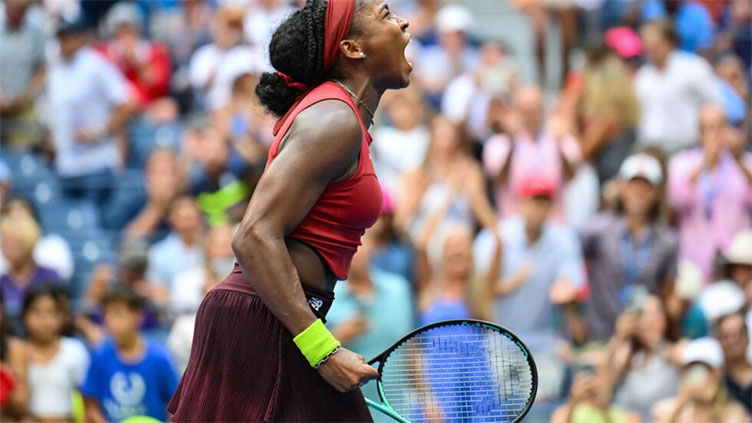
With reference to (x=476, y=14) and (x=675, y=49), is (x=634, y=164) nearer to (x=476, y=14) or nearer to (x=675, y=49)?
(x=675, y=49)

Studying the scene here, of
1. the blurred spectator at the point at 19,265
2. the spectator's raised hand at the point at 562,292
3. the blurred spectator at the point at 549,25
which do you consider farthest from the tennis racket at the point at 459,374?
the blurred spectator at the point at 549,25

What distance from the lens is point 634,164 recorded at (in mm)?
8891

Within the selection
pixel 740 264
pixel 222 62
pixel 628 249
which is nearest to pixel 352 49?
pixel 628 249

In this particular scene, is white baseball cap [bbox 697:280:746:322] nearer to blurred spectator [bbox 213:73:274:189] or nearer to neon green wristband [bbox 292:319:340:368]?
blurred spectator [bbox 213:73:274:189]

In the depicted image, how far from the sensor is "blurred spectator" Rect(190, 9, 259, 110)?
35.7 feet

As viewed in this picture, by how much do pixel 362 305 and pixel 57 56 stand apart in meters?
4.46

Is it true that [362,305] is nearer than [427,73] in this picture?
Yes

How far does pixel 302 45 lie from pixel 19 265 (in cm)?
552

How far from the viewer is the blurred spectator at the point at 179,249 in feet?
29.7

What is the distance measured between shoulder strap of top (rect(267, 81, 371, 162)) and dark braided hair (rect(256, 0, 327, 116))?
0.21ft

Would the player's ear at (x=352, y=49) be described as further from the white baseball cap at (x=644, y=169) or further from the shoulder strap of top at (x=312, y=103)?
the white baseball cap at (x=644, y=169)

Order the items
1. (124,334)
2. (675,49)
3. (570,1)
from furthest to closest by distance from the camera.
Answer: (570,1) → (675,49) → (124,334)

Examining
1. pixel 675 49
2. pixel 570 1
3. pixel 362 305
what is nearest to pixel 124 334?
pixel 362 305

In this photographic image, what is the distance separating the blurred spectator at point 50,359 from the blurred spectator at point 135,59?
3.63 metres
